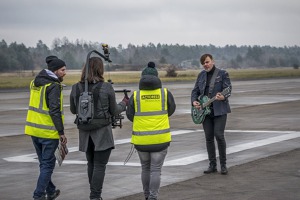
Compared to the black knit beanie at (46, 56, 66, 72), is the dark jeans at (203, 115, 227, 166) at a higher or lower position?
lower

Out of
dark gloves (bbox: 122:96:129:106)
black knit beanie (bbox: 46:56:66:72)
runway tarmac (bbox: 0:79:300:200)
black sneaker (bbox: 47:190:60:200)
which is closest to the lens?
dark gloves (bbox: 122:96:129:106)

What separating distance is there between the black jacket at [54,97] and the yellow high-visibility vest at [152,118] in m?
1.00

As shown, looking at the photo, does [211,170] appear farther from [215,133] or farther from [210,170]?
[215,133]

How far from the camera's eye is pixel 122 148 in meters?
14.3

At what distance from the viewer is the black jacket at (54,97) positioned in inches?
317

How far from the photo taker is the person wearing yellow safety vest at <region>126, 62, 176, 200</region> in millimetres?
7922

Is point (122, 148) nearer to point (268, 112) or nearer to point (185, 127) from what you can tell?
point (185, 127)

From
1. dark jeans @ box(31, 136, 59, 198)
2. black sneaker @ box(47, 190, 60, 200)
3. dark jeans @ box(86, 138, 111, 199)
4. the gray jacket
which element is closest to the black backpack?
the gray jacket

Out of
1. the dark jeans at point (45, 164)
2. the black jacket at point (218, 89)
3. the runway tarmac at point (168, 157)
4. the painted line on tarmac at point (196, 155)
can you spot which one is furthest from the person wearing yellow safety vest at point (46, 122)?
the painted line on tarmac at point (196, 155)

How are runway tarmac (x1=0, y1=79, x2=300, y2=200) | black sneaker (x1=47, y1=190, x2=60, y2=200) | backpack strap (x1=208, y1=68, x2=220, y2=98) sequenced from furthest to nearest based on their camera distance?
backpack strap (x1=208, y1=68, x2=220, y2=98) < runway tarmac (x1=0, y1=79, x2=300, y2=200) < black sneaker (x1=47, y1=190, x2=60, y2=200)

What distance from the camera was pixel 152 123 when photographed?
7965 mm

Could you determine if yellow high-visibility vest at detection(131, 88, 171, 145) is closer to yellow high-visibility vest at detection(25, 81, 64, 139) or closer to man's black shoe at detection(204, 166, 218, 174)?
yellow high-visibility vest at detection(25, 81, 64, 139)

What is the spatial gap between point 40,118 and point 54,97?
0.36 metres

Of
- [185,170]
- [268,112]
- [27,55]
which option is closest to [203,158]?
[185,170]
